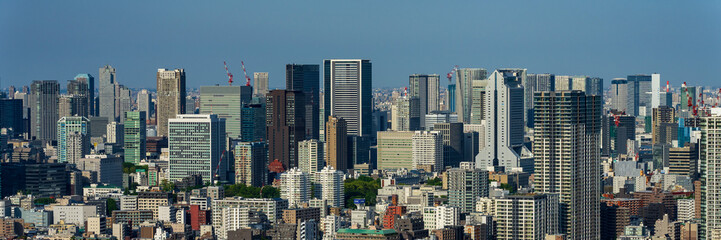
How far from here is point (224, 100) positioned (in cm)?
9000

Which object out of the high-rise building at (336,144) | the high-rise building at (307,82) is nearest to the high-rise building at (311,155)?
the high-rise building at (336,144)

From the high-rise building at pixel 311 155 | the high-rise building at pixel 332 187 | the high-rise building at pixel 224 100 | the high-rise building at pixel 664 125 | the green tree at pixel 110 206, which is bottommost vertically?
the green tree at pixel 110 206

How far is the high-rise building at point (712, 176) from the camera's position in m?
44.1

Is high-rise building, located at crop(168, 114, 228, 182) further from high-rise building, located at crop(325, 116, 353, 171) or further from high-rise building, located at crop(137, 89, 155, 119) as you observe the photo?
high-rise building, located at crop(137, 89, 155, 119)

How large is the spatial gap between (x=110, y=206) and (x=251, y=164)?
44.8 feet

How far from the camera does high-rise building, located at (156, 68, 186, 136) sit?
3647 inches

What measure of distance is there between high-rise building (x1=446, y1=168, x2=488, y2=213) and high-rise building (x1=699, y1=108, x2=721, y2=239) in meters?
9.74

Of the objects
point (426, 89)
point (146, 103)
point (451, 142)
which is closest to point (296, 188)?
point (451, 142)

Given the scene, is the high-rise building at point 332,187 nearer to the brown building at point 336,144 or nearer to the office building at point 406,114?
the brown building at point 336,144

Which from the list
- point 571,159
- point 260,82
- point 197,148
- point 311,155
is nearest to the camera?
point 571,159

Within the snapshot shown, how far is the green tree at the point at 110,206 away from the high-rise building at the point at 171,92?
34.8 metres

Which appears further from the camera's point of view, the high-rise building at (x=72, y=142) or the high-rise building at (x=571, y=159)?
the high-rise building at (x=72, y=142)

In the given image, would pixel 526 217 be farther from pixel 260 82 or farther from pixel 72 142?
pixel 260 82

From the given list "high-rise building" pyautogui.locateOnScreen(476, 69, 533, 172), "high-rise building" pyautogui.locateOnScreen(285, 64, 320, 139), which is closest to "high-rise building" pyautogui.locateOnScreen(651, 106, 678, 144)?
"high-rise building" pyautogui.locateOnScreen(476, 69, 533, 172)
